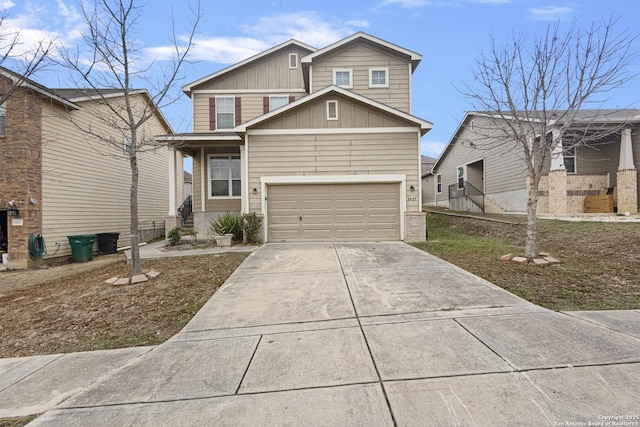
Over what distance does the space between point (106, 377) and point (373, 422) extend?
2.60 metres

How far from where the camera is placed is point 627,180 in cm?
1307

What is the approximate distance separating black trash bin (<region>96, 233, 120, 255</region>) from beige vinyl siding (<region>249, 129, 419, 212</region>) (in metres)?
6.35

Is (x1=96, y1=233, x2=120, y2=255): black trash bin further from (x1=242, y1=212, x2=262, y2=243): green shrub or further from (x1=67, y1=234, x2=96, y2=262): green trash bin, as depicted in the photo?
(x1=242, y1=212, x2=262, y2=243): green shrub

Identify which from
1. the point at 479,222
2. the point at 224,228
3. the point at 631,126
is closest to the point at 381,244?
the point at 224,228

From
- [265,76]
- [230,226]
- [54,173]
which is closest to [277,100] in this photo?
[265,76]

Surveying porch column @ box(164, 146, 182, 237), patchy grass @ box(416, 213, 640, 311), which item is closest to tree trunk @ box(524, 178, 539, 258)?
patchy grass @ box(416, 213, 640, 311)

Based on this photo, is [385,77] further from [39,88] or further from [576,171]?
[39,88]

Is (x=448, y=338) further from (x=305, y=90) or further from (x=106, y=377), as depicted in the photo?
(x=305, y=90)

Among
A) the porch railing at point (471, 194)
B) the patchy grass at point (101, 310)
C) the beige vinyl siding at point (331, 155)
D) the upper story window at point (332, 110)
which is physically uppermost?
the upper story window at point (332, 110)

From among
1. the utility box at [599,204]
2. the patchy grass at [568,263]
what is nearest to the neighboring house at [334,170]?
the patchy grass at [568,263]

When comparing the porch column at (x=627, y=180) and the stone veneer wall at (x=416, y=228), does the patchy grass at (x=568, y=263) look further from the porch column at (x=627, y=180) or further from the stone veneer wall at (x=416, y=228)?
the porch column at (x=627, y=180)

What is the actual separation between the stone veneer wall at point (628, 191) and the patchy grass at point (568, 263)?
13.3 feet

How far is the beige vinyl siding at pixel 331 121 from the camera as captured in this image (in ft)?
36.4

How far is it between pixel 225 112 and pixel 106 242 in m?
7.52
